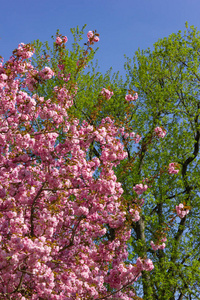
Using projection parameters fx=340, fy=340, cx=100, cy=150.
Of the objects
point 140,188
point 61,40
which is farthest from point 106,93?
point 140,188

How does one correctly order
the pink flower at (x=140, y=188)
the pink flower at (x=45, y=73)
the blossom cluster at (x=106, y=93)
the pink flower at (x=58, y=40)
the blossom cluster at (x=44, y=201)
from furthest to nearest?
the pink flower at (x=140, y=188) → the blossom cluster at (x=106, y=93) → the pink flower at (x=58, y=40) → the pink flower at (x=45, y=73) → the blossom cluster at (x=44, y=201)

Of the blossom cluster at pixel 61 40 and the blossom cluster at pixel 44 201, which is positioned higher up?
the blossom cluster at pixel 61 40

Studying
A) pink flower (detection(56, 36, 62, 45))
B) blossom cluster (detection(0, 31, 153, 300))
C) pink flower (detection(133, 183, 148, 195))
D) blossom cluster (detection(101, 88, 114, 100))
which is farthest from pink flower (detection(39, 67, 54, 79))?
pink flower (detection(133, 183, 148, 195))

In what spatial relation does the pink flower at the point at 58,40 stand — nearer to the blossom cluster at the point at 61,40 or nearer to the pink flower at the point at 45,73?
the blossom cluster at the point at 61,40

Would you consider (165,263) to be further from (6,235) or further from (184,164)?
(6,235)

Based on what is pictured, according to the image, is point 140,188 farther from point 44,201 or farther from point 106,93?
point 44,201

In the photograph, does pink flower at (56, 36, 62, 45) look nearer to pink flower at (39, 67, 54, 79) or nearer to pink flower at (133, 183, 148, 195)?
pink flower at (39, 67, 54, 79)

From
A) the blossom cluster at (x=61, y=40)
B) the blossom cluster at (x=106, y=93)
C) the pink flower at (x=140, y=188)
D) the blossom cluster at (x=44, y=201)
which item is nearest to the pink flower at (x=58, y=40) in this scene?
the blossom cluster at (x=61, y=40)

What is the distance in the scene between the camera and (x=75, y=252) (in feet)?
31.8

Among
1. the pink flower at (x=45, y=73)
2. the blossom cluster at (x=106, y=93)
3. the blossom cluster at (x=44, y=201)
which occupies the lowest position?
the blossom cluster at (x=44, y=201)

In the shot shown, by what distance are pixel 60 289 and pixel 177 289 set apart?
9.62 meters

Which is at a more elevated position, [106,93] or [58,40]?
[58,40]

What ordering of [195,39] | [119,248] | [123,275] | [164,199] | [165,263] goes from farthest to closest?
[195,39], [164,199], [165,263], [119,248], [123,275]

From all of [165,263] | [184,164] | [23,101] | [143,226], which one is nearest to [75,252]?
[23,101]
